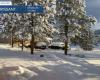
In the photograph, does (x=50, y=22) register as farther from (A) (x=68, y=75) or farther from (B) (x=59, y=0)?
(A) (x=68, y=75)

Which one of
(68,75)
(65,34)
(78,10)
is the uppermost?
(78,10)

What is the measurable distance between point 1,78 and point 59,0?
94.3 ft

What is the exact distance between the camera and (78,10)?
45.9 m

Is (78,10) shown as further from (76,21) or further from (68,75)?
(68,75)

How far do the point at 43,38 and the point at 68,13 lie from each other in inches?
245

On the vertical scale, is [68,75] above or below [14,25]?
below

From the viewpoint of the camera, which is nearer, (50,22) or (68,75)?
(68,75)

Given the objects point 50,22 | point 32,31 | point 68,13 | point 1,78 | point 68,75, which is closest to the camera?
point 1,78

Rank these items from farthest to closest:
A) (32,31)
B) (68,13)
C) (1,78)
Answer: (68,13) → (32,31) → (1,78)

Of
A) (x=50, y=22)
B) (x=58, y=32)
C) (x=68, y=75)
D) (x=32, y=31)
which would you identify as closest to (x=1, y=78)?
(x=68, y=75)

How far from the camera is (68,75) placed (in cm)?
2103

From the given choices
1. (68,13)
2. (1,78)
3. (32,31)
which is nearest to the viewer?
(1,78)

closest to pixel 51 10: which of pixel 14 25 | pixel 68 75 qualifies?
pixel 14 25

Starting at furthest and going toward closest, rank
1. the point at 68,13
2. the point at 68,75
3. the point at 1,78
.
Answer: the point at 68,13
the point at 68,75
the point at 1,78
